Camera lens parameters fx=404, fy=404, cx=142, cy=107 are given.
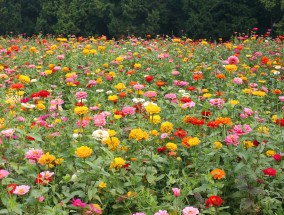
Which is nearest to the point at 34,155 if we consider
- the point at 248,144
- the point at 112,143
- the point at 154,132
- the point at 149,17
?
the point at 112,143

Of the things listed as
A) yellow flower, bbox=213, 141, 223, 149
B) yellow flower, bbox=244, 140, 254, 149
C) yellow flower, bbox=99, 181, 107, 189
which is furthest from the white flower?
yellow flower, bbox=244, 140, 254, 149

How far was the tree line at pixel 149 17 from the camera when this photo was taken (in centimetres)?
1883

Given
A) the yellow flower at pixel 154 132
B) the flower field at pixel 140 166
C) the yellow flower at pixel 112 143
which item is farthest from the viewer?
the yellow flower at pixel 154 132

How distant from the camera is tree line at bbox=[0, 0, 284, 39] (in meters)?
18.8

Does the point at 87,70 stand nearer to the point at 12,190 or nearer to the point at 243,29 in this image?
the point at 12,190

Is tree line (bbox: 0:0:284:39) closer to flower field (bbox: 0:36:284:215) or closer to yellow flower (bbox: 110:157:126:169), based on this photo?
flower field (bbox: 0:36:284:215)

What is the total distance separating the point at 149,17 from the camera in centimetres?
1959

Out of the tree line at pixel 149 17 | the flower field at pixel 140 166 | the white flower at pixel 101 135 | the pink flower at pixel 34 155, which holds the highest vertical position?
the white flower at pixel 101 135

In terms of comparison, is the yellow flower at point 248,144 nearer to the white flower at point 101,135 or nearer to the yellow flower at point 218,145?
the yellow flower at point 218,145

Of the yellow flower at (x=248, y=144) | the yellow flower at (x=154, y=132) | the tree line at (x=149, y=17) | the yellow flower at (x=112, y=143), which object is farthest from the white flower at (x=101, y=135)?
the tree line at (x=149, y=17)

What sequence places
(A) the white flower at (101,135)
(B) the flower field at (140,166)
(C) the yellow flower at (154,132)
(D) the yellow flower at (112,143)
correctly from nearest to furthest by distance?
(B) the flower field at (140,166), (A) the white flower at (101,135), (D) the yellow flower at (112,143), (C) the yellow flower at (154,132)

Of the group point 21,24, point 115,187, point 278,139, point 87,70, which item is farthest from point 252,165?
point 21,24

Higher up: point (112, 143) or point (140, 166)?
point (112, 143)

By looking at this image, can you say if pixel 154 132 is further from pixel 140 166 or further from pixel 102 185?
pixel 102 185
